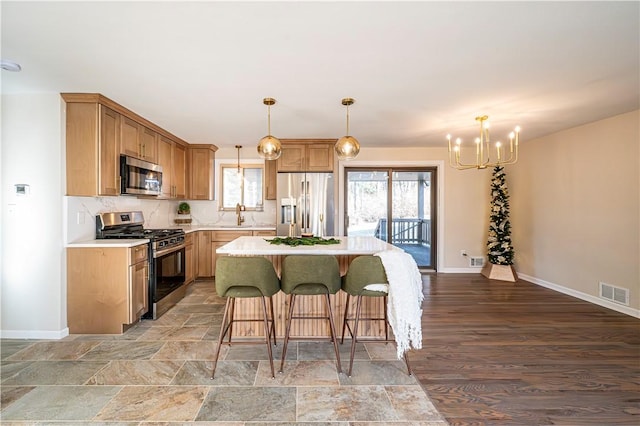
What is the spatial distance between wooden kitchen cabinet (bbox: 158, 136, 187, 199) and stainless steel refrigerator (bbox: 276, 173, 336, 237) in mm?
1686

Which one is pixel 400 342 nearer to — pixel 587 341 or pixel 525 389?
pixel 525 389

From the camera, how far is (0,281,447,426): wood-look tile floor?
1.79m

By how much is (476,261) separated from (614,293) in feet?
6.65

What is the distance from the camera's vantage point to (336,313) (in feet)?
9.27

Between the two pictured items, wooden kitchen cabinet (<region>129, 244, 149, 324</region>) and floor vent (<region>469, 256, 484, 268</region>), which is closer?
wooden kitchen cabinet (<region>129, 244, 149, 324</region>)

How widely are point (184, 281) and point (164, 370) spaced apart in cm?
218

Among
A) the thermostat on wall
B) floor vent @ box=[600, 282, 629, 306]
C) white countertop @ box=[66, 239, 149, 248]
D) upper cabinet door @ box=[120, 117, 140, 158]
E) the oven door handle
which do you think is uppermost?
upper cabinet door @ box=[120, 117, 140, 158]

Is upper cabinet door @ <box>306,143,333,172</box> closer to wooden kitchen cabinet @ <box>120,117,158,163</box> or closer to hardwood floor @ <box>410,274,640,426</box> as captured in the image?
wooden kitchen cabinet @ <box>120,117,158,163</box>

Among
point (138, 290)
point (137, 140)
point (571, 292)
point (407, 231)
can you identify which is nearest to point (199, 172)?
point (137, 140)

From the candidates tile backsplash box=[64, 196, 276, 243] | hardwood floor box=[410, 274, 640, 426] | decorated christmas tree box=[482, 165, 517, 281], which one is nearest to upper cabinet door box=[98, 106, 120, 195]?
tile backsplash box=[64, 196, 276, 243]

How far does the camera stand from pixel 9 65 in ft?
7.24

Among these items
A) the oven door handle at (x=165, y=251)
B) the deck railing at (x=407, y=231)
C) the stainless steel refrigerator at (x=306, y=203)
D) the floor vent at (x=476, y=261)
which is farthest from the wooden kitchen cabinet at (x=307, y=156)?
the floor vent at (x=476, y=261)

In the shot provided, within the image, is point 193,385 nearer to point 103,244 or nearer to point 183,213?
point 103,244

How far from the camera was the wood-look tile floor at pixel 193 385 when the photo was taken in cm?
179
